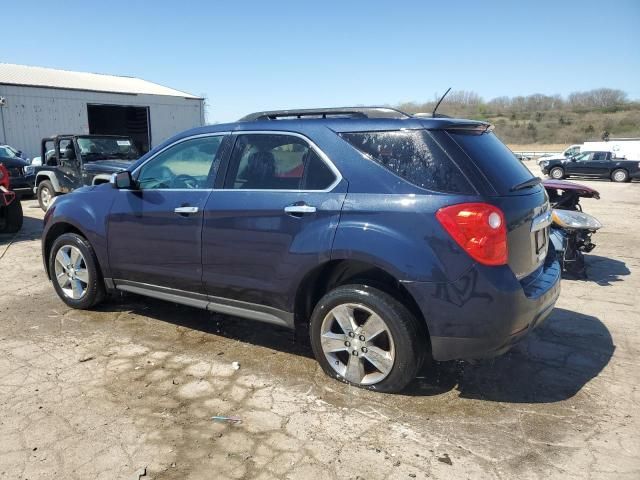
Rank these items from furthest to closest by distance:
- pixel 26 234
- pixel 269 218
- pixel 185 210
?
pixel 26 234, pixel 185 210, pixel 269 218

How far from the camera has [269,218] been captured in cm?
353

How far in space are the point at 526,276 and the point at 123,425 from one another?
261 cm

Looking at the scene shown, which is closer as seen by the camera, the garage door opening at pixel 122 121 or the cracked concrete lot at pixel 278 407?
the cracked concrete lot at pixel 278 407

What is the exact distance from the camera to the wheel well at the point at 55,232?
5.00 meters

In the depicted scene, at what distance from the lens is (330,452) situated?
9.00 ft

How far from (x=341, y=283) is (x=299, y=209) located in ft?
1.92

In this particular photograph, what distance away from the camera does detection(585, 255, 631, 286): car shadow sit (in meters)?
6.28

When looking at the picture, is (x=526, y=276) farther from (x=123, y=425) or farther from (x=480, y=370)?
(x=123, y=425)

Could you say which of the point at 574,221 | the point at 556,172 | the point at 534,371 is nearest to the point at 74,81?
the point at 556,172

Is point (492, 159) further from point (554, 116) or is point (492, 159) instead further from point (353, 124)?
point (554, 116)

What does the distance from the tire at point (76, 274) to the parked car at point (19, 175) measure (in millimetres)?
9651

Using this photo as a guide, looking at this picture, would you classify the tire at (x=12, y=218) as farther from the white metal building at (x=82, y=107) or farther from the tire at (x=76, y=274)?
the white metal building at (x=82, y=107)

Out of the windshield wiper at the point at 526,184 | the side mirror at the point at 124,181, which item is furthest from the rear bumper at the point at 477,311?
the side mirror at the point at 124,181

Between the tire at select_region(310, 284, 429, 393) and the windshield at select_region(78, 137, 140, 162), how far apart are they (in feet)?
30.9
